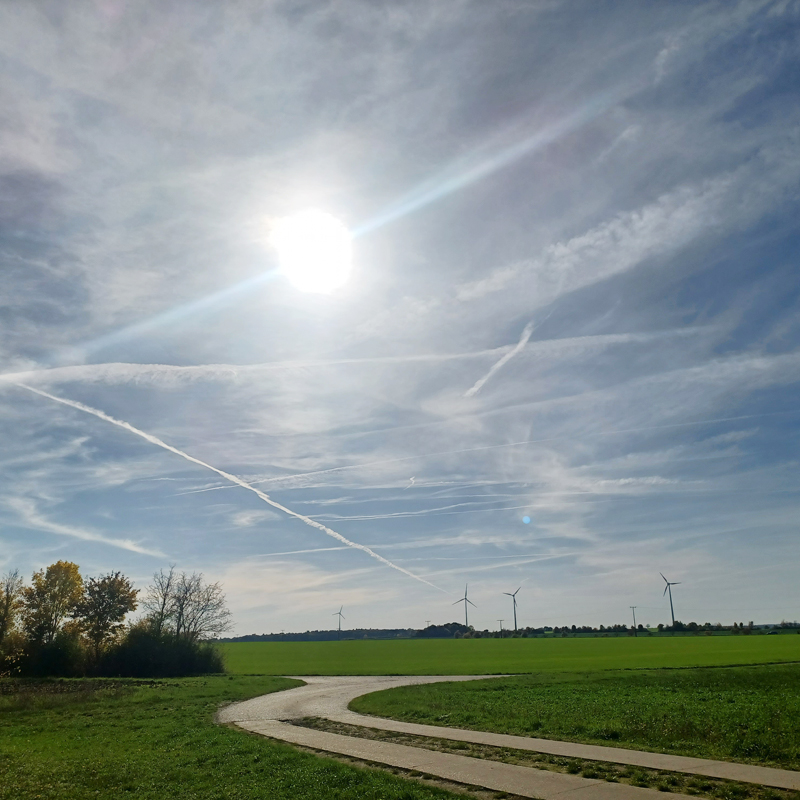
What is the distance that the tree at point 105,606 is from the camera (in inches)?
3162

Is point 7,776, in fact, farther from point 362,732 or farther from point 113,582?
point 113,582

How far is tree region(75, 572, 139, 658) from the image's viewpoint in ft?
263

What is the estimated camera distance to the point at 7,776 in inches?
612

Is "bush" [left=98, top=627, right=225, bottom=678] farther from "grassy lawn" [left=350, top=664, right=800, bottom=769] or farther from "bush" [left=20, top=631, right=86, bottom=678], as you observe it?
"grassy lawn" [left=350, top=664, right=800, bottom=769]

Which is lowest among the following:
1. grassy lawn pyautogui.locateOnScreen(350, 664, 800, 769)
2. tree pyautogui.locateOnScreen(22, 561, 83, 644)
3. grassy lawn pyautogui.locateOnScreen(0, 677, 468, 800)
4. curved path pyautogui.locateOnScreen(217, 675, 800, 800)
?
grassy lawn pyautogui.locateOnScreen(0, 677, 468, 800)

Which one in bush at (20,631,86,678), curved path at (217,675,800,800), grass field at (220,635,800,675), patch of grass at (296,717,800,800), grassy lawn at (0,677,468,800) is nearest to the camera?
patch of grass at (296,717,800,800)

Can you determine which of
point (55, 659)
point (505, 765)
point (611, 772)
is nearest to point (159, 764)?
point (505, 765)

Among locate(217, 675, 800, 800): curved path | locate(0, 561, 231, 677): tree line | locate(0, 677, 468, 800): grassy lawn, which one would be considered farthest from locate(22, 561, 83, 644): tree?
locate(217, 675, 800, 800): curved path

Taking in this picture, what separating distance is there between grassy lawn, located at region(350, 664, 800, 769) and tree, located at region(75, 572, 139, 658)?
5837 cm

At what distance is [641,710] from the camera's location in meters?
23.0

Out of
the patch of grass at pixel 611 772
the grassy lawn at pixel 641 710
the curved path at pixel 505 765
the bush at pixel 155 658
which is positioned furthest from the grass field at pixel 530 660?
the patch of grass at pixel 611 772

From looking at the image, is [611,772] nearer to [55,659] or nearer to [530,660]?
[55,659]

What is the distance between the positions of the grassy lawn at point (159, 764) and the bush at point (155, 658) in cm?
3939

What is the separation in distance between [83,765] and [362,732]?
29.1 ft
